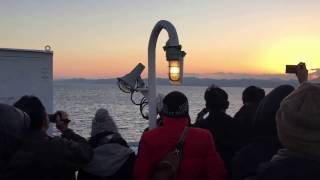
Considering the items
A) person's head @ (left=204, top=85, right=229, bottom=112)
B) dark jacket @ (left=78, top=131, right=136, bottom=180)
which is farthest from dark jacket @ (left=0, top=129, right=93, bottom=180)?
person's head @ (left=204, top=85, right=229, bottom=112)

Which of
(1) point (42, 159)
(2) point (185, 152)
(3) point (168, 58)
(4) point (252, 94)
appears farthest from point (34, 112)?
(4) point (252, 94)

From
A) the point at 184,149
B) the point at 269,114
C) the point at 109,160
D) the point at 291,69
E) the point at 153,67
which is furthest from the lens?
the point at 153,67

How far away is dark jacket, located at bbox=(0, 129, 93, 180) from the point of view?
12.7 ft

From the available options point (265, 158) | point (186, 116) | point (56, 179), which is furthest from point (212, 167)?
point (56, 179)

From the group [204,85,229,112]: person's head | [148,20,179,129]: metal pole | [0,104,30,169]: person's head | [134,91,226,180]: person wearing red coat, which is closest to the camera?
[0,104,30,169]: person's head

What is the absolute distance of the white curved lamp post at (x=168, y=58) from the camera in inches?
222

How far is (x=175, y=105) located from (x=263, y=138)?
1.02 metres

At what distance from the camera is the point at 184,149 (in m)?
4.18

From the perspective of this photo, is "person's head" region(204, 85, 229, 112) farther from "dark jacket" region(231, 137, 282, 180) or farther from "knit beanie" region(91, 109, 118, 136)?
"dark jacket" region(231, 137, 282, 180)

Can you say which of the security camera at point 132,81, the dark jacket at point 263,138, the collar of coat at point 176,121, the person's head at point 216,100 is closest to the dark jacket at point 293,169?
the dark jacket at point 263,138

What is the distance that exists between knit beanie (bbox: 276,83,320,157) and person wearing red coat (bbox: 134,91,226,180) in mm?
1669

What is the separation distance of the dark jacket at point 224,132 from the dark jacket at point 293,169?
7.84 feet

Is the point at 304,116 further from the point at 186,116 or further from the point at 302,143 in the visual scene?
the point at 186,116

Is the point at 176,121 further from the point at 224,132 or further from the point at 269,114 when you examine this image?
the point at 269,114
